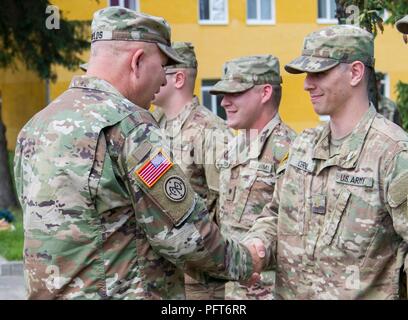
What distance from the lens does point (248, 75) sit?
595 centimetres

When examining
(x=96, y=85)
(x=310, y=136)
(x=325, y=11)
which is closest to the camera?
(x=96, y=85)

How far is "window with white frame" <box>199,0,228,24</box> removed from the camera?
76.7 feet

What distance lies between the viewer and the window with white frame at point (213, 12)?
921 inches

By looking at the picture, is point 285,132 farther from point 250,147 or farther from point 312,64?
point 312,64

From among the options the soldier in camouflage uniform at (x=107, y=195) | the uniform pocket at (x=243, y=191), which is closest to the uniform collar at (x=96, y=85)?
the soldier in camouflage uniform at (x=107, y=195)

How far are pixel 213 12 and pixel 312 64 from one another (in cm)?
1953

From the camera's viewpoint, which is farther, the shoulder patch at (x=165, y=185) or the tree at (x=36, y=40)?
the tree at (x=36, y=40)

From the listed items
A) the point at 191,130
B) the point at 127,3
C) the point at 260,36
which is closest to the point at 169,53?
the point at 191,130

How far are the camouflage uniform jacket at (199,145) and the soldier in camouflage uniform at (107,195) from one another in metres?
2.87

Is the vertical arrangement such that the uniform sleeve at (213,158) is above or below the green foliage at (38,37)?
below

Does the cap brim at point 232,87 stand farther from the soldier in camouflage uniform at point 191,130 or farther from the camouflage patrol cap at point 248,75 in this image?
the soldier in camouflage uniform at point 191,130

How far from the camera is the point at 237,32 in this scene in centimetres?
2373

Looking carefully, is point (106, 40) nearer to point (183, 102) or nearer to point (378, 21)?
point (378, 21)

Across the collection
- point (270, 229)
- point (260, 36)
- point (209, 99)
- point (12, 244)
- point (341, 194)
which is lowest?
point (12, 244)
